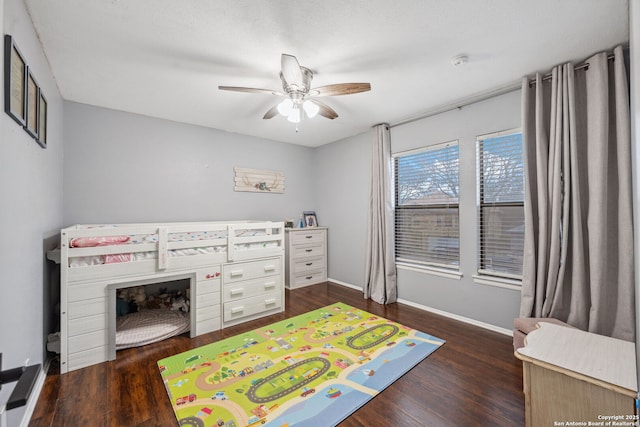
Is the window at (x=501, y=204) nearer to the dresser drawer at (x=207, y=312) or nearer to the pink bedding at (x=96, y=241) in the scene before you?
the dresser drawer at (x=207, y=312)

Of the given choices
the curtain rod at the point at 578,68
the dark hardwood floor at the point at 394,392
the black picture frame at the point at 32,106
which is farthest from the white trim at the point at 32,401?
the curtain rod at the point at 578,68

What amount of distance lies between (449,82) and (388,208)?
5.24ft

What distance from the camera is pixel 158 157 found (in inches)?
130

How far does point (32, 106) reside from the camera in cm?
171

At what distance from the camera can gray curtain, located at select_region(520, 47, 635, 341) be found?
1.88 m

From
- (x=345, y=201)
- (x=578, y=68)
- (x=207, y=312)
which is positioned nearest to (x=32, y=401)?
(x=207, y=312)

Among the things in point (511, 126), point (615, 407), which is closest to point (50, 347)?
point (615, 407)

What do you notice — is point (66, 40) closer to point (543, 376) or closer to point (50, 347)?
point (50, 347)

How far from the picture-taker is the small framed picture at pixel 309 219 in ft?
15.3

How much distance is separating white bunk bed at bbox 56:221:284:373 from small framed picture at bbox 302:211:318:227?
137cm

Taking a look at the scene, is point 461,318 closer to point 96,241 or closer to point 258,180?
point 258,180

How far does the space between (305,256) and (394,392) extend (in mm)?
2682

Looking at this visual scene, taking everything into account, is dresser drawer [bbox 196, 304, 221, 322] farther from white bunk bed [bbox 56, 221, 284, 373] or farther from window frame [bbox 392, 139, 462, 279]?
window frame [bbox 392, 139, 462, 279]

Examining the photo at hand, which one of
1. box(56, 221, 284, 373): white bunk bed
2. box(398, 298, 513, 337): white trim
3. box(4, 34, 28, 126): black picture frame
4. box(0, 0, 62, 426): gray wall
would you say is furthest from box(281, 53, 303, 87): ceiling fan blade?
box(398, 298, 513, 337): white trim
